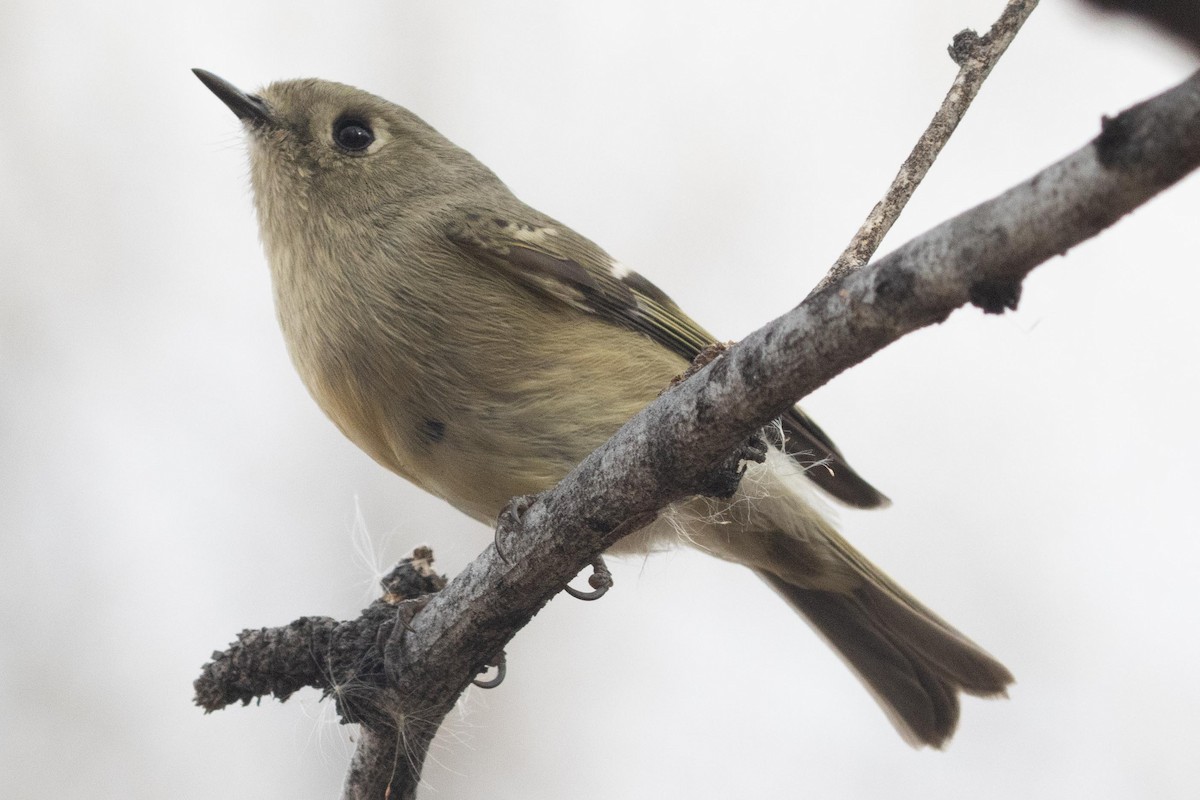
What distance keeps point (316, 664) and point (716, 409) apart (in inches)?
41.1

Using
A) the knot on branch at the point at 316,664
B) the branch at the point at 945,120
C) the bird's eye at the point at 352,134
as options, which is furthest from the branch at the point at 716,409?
the bird's eye at the point at 352,134

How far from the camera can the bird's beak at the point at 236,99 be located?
122 inches

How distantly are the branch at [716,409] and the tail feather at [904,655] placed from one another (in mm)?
1393

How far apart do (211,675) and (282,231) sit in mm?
1312

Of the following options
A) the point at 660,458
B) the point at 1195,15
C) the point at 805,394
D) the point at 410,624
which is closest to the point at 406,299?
the point at 410,624

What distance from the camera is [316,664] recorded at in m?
2.17

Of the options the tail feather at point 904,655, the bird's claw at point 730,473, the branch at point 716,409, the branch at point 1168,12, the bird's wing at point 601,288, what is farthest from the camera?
the tail feather at point 904,655

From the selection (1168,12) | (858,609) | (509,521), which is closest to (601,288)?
(509,521)

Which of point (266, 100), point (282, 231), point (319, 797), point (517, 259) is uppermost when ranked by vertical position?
point (266, 100)

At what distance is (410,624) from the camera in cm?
218

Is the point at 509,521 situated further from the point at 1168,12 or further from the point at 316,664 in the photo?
the point at 1168,12

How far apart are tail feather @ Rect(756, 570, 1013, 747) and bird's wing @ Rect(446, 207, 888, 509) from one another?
0.34 meters

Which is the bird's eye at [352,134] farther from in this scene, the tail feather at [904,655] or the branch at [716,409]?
the tail feather at [904,655]

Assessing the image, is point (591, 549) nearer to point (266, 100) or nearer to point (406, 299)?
point (406, 299)
